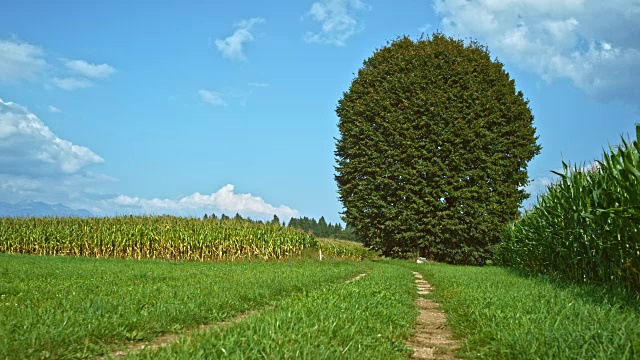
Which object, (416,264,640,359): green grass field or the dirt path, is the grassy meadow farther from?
the dirt path

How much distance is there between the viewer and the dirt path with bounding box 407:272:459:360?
18.6 ft

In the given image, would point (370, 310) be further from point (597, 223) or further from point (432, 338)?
point (597, 223)

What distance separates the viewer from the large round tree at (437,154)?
2931 centimetres

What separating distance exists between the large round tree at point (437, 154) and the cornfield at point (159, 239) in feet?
18.6

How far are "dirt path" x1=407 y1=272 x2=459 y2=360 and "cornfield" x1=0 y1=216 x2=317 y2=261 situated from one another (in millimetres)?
19674

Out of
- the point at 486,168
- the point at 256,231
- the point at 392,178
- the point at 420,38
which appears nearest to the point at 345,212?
the point at 392,178

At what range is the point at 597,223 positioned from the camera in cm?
1031

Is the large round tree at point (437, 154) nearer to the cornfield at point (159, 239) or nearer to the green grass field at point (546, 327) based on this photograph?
the cornfield at point (159, 239)

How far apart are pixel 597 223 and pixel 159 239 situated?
2321 cm

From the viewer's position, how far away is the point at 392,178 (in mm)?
30609

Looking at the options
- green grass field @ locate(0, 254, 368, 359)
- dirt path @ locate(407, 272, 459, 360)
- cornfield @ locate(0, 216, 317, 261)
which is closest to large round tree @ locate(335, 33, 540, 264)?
cornfield @ locate(0, 216, 317, 261)

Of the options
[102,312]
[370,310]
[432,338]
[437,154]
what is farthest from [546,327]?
[437,154]

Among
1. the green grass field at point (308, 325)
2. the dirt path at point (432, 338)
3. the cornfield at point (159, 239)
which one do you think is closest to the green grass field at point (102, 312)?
the green grass field at point (308, 325)

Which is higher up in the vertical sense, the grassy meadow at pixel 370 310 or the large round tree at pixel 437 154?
the large round tree at pixel 437 154
